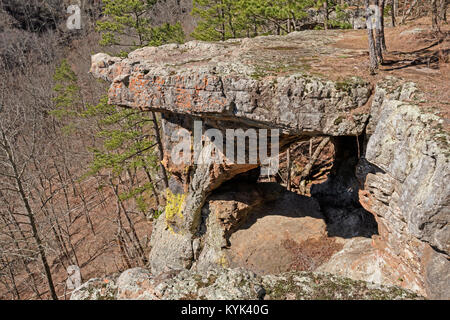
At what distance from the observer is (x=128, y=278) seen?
4918 mm

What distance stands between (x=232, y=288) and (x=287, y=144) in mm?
7862

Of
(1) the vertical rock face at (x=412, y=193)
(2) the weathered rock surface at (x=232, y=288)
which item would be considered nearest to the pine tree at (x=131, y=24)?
(1) the vertical rock face at (x=412, y=193)

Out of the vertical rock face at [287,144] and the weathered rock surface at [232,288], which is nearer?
the weathered rock surface at [232,288]

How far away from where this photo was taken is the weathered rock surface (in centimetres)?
445

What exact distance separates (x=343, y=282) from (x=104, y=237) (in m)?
22.2

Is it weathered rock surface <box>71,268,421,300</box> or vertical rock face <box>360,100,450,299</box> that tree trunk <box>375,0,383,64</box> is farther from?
weathered rock surface <box>71,268,421,300</box>

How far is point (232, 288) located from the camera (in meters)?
4.51

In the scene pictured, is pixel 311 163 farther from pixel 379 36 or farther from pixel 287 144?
pixel 379 36

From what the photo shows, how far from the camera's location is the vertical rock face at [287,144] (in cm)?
628

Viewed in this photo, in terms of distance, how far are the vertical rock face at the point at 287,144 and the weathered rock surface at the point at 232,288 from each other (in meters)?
1.01

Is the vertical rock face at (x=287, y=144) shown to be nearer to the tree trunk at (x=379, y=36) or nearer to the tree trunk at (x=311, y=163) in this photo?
the tree trunk at (x=379, y=36)
